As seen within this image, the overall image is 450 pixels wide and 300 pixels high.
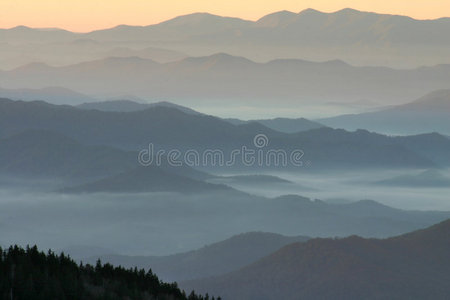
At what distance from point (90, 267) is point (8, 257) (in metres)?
5.59

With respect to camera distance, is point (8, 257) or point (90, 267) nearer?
point (8, 257)

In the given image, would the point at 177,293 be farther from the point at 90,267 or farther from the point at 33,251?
the point at 33,251

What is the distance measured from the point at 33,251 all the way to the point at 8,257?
3574 mm

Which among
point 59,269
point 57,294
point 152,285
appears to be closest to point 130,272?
point 152,285

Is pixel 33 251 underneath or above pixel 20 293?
above

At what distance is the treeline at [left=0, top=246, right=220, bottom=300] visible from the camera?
42.2m

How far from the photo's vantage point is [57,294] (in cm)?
4259

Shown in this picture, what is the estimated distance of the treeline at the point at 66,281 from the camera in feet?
138

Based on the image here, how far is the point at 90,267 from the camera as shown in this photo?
2010 inches

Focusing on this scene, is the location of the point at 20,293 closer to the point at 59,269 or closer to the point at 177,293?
the point at 59,269

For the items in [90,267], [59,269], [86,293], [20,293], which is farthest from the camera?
[90,267]

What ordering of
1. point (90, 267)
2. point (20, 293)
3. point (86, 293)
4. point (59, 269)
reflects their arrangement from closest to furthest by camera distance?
point (20, 293) → point (86, 293) → point (59, 269) → point (90, 267)

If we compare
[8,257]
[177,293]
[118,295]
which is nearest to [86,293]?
[118,295]

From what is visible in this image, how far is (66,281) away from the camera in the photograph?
4509cm
